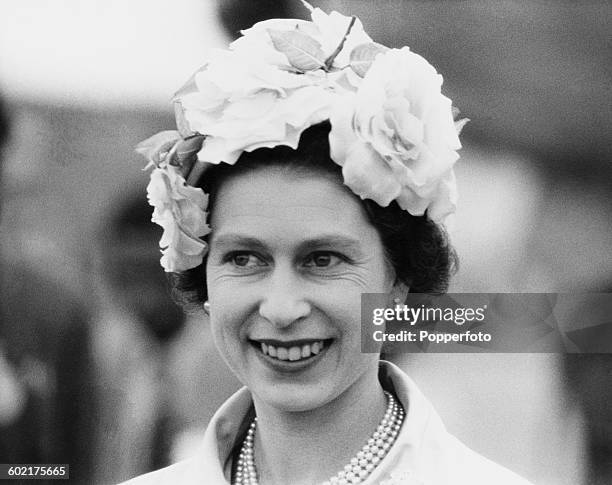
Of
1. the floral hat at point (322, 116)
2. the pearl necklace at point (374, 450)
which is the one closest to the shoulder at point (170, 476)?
the pearl necklace at point (374, 450)

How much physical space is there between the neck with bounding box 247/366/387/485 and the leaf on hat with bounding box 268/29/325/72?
49 cm

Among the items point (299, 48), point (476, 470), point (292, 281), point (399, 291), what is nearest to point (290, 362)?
point (292, 281)

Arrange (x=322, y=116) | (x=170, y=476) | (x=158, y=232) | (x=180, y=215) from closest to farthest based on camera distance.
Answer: (x=322, y=116), (x=180, y=215), (x=170, y=476), (x=158, y=232)

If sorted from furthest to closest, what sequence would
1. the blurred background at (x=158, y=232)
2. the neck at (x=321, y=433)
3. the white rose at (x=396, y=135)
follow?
the blurred background at (x=158, y=232), the neck at (x=321, y=433), the white rose at (x=396, y=135)

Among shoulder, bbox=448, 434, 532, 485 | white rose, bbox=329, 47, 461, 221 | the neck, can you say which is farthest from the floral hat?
shoulder, bbox=448, 434, 532, 485

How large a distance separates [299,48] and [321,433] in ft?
1.95

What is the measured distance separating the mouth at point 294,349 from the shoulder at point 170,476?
312 mm

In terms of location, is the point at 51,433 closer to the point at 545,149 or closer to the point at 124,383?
the point at 124,383

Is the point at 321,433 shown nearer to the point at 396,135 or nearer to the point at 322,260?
the point at 322,260

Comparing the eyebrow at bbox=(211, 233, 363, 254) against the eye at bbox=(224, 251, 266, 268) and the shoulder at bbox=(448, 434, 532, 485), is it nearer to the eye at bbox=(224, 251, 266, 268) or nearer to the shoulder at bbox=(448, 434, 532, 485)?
the eye at bbox=(224, 251, 266, 268)

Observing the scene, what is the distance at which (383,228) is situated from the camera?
1589 millimetres

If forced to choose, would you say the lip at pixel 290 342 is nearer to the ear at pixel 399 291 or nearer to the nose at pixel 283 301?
the nose at pixel 283 301

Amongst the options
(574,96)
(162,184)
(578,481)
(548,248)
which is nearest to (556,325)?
(548,248)

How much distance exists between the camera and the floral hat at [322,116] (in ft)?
4.94
